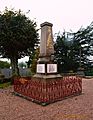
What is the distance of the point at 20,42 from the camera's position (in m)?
17.7

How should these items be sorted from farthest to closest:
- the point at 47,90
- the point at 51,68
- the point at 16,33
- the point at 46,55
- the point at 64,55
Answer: the point at 64,55 → the point at 16,33 → the point at 46,55 → the point at 51,68 → the point at 47,90

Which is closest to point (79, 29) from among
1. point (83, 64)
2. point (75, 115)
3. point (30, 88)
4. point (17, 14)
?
point (83, 64)

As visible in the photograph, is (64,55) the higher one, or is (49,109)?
(64,55)

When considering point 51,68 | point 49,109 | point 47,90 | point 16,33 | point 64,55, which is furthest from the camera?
point 64,55

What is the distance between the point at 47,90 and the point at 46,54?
4.62 meters

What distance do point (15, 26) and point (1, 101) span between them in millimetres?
8932

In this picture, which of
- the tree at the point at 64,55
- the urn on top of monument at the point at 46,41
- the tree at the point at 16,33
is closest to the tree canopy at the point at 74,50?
the tree at the point at 64,55

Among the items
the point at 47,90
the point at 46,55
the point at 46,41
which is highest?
the point at 46,41

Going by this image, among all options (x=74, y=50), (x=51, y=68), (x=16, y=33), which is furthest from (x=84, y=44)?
(x=51, y=68)

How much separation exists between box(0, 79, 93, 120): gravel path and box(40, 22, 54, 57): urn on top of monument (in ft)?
14.3

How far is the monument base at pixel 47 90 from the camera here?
9.58 meters

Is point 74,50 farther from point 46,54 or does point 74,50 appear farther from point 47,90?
A: point 47,90

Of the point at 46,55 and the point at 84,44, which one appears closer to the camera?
the point at 46,55

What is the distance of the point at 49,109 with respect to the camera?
8562mm
